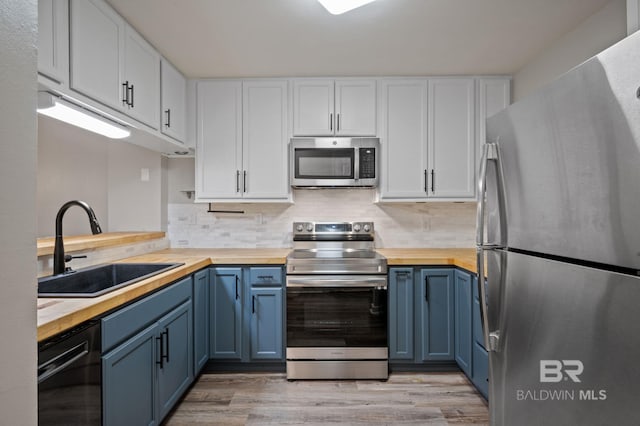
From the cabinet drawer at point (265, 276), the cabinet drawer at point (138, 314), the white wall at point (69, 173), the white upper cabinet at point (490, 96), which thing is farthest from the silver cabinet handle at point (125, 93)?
the white upper cabinet at point (490, 96)

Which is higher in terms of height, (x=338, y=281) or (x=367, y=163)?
(x=367, y=163)

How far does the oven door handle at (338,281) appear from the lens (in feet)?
8.38

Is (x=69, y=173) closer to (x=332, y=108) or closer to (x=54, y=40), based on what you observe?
(x=54, y=40)

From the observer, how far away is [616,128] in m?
0.73

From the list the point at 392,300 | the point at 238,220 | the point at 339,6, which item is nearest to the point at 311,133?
the point at 238,220

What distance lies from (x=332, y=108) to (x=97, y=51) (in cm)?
170

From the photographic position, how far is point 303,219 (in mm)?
3234

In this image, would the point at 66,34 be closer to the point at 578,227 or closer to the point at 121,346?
the point at 121,346

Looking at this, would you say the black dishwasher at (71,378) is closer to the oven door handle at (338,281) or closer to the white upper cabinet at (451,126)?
the oven door handle at (338,281)

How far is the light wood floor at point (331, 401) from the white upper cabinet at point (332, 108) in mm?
1967

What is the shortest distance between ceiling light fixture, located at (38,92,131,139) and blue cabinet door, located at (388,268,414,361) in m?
2.10

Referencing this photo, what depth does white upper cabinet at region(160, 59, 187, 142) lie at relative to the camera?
8.38 ft

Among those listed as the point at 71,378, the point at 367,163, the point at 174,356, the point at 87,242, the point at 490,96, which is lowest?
the point at 174,356

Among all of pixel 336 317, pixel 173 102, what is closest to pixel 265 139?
pixel 173 102
